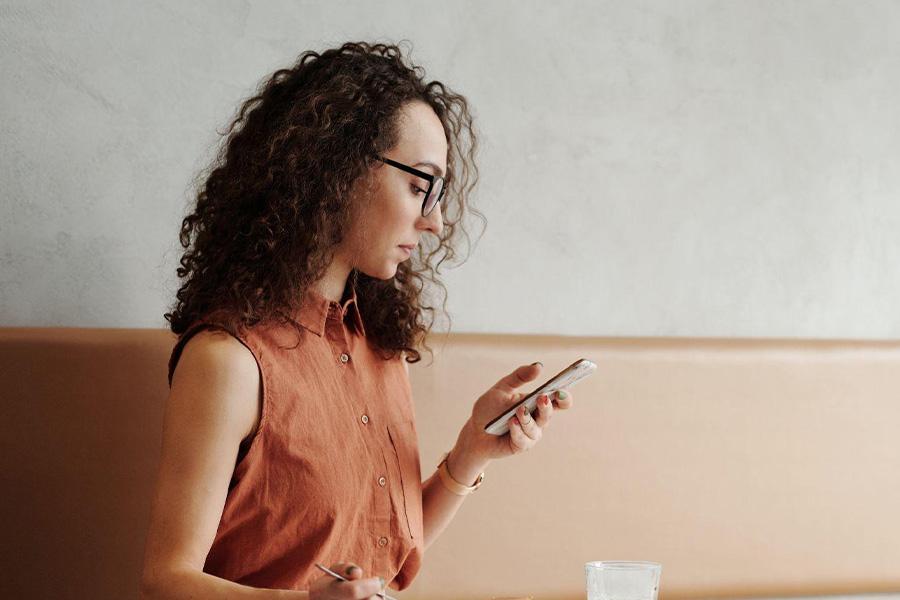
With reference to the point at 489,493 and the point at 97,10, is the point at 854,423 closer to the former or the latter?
the point at 489,493

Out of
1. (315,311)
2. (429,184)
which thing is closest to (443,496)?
(315,311)

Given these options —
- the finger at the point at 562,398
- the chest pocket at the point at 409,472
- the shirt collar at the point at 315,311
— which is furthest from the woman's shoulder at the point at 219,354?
the finger at the point at 562,398

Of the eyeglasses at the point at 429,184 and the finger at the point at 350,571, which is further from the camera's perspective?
the eyeglasses at the point at 429,184

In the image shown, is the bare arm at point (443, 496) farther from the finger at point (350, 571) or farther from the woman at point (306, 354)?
the finger at point (350, 571)

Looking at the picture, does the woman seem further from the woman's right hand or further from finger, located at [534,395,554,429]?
the woman's right hand

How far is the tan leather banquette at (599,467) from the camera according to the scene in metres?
1.38

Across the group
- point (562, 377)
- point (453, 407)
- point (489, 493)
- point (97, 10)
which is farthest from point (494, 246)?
point (97, 10)

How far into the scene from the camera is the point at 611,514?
1678 mm

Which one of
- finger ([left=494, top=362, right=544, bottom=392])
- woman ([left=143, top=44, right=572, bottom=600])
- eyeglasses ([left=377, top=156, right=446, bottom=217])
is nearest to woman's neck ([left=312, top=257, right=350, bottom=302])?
woman ([left=143, top=44, right=572, bottom=600])

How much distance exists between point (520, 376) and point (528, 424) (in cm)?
6

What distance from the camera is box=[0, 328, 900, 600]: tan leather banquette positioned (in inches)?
54.3

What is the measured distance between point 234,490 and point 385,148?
0.43 meters

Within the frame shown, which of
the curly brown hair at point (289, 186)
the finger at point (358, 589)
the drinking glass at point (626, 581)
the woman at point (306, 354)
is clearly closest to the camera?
the finger at point (358, 589)

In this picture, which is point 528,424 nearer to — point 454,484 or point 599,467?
point 454,484
